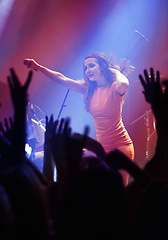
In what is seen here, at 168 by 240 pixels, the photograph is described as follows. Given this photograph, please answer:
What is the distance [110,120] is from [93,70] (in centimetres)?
77

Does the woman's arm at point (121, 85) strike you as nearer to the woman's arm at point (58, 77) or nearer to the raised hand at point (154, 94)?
the woman's arm at point (58, 77)

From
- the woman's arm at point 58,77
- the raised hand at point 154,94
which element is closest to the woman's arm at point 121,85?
the woman's arm at point 58,77

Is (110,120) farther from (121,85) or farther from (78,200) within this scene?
(78,200)

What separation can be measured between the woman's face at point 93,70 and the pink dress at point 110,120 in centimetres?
24

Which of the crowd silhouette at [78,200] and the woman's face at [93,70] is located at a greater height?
the woman's face at [93,70]

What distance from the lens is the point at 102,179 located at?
2.54 feet

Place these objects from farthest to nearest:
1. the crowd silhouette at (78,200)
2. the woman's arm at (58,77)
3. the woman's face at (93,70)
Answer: the woman's face at (93,70)
the woman's arm at (58,77)
the crowd silhouette at (78,200)

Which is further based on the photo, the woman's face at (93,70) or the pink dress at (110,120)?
the woman's face at (93,70)

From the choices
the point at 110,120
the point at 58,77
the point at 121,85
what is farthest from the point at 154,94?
the point at 58,77

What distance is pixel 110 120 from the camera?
9.59ft

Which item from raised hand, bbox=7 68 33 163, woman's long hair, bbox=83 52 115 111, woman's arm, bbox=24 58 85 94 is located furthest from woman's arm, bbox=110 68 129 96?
raised hand, bbox=7 68 33 163

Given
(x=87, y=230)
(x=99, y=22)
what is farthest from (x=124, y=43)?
(x=87, y=230)

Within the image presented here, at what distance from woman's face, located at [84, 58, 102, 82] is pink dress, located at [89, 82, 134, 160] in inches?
9.4

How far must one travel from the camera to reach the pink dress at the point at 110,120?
2.80m
